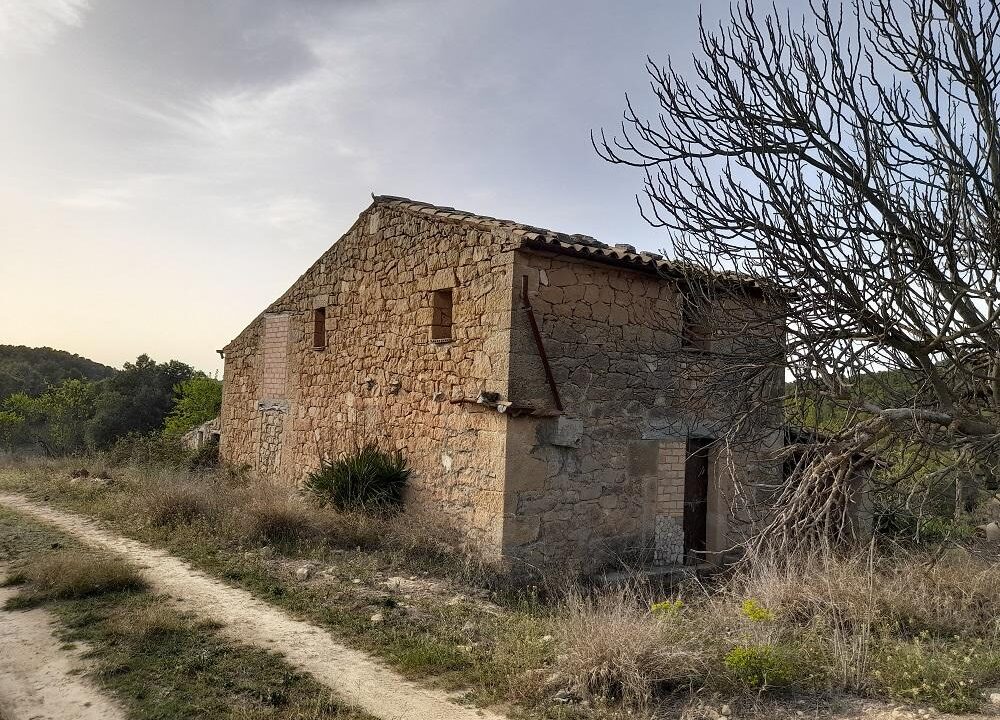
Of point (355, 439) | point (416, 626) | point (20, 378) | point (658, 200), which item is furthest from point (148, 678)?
point (20, 378)

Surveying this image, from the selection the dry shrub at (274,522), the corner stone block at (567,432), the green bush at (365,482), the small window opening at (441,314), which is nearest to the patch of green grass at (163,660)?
the dry shrub at (274,522)

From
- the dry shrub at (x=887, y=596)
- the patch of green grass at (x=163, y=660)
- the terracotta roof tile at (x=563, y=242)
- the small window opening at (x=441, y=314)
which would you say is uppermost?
the terracotta roof tile at (x=563, y=242)

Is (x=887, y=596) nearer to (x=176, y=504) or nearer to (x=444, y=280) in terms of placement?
(x=444, y=280)

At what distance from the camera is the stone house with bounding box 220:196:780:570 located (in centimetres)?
796

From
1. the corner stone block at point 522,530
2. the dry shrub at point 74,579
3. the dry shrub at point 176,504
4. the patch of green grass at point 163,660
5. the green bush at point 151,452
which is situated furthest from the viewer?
the green bush at point 151,452

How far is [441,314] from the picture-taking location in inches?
364

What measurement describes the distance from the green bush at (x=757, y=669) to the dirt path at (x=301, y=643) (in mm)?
1529

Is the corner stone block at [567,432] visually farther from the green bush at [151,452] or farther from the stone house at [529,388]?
the green bush at [151,452]

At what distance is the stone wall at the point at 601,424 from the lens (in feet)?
26.1

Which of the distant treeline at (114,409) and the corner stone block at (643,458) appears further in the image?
the distant treeline at (114,409)

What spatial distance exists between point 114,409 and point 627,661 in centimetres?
1878

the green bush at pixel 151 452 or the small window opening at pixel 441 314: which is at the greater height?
the small window opening at pixel 441 314

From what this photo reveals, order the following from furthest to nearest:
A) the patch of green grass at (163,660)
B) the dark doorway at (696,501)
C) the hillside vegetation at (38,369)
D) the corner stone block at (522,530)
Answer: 1. the hillside vegetation at (38,369)
2. the dark doorway at (696,501)
3. the corner stone block at (522,530)
4. the patch of green grass at (163,660)

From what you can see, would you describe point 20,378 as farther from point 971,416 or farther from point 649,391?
point 971,416
